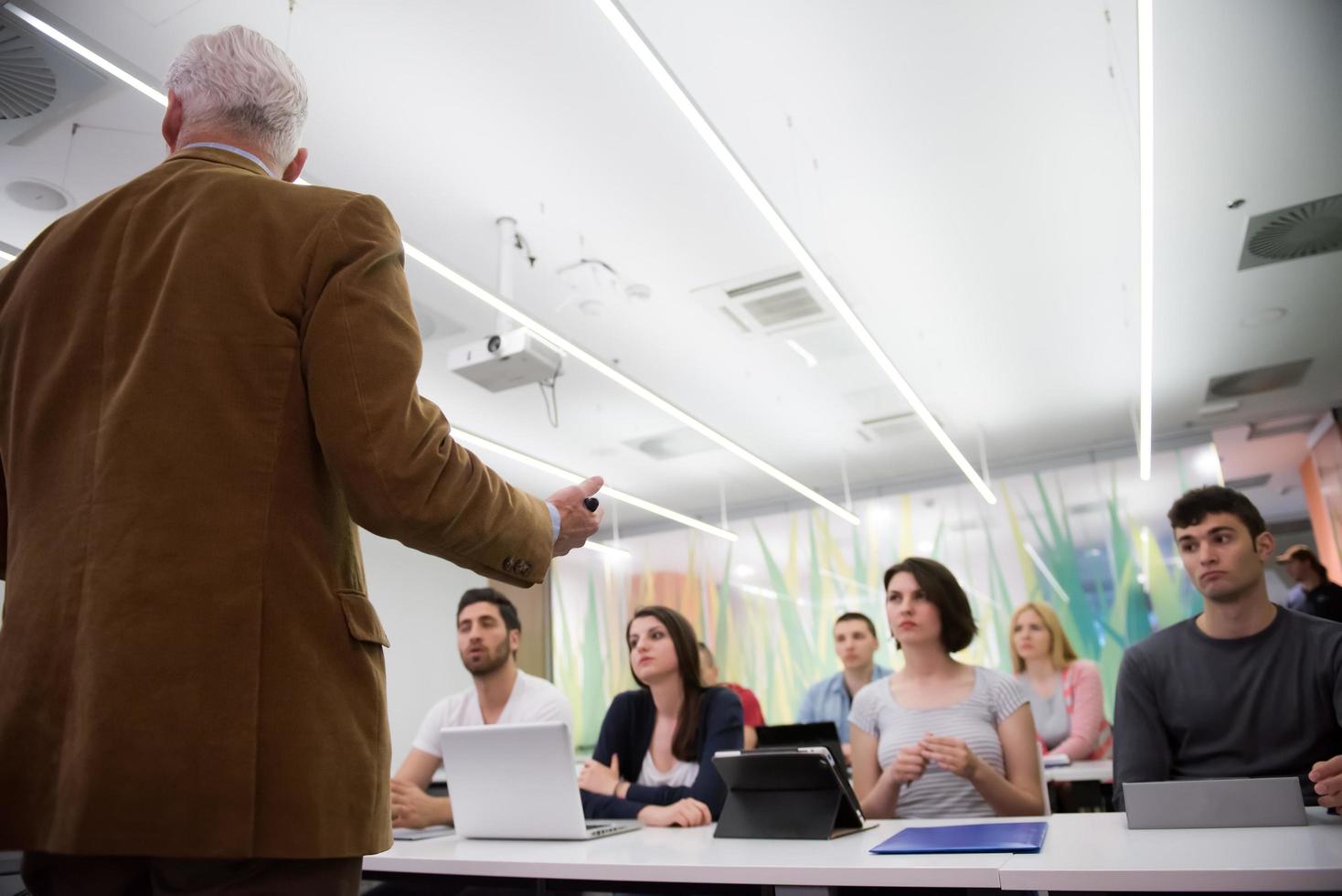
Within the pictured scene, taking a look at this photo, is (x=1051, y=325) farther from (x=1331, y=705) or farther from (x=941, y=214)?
(x=1331, y=705)

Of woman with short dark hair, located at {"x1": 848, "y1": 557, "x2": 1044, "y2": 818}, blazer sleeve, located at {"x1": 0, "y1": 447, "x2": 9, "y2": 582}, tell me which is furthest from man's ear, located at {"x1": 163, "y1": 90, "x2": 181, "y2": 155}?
woman with short dark hair, located at {"x1": 848, "y1": 557, "x2": 1044, "y2": 818}

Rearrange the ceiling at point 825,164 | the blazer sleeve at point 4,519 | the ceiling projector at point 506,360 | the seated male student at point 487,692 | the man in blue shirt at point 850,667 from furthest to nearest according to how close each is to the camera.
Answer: the man in blue shirt at point 850,667 → the ceiling projector at point 506,360 → the ceiling at point 825,164 → the seated male student at point 487,692 → the blazer sleeve at point 4,519

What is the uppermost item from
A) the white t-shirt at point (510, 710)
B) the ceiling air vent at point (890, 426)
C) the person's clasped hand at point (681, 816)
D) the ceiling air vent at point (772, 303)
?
the ceiling air vent at point (772, 303)

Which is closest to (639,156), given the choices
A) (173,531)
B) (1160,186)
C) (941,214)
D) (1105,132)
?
(941,214)

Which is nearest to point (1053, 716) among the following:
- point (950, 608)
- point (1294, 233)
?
point (950, 608)

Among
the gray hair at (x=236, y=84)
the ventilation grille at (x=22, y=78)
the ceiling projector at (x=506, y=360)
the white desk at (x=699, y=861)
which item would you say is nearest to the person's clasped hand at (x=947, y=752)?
the white desk at (x=699, y=861)

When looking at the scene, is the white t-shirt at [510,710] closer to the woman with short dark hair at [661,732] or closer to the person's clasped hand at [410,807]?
→ the woman with short dark hair at [661,732]

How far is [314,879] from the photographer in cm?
86

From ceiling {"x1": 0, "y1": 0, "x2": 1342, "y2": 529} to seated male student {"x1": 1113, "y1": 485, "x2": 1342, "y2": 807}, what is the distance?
2.09 meters

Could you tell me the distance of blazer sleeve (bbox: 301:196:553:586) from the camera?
925 mm

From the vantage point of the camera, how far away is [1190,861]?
51.1 inches

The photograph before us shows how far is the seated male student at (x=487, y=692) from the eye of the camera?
3.14m

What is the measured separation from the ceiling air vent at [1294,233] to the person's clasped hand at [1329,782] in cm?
391

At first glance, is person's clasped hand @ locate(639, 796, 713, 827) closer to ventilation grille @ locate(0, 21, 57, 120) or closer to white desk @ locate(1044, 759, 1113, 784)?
white desk @ locate(1044, 759, 1113, 784)
